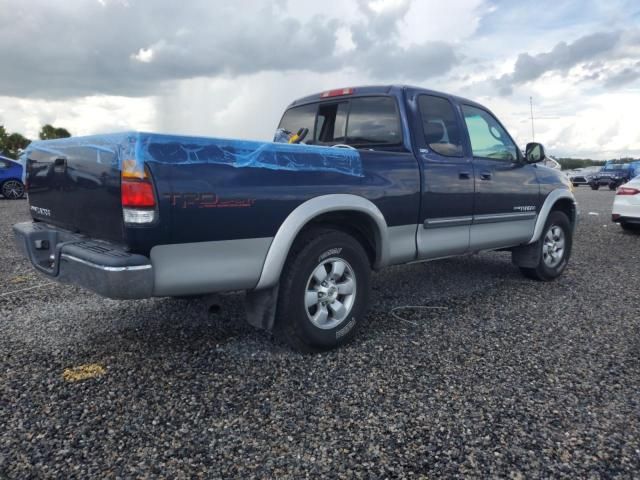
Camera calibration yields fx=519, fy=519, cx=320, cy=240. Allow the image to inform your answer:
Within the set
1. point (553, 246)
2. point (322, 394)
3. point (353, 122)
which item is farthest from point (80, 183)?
point (553, 246)

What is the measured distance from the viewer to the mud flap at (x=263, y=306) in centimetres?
333

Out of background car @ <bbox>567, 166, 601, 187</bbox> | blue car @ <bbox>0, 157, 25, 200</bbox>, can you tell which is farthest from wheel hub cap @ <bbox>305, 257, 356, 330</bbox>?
background car @ <bbox>567, 166, 601, 187</bbox>

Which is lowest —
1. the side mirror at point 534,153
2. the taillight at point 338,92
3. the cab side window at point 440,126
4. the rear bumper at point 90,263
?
the rear bumper at point 90,263

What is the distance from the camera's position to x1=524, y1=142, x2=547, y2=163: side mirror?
5.40 metres

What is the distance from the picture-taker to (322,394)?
9.90 feet

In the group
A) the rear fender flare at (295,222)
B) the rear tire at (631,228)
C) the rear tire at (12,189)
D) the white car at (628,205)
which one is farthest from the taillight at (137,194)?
the rear tire at (12,189)

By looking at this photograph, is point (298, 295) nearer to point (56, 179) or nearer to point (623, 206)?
point (56, 179)

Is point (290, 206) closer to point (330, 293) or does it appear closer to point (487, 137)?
point (330, 293)

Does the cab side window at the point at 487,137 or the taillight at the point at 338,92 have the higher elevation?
the taillight at the point at 338,92

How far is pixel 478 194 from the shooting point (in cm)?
472

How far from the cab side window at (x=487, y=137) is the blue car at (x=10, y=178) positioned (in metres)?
15.0

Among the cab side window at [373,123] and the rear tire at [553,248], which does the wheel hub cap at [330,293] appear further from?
the rear tire at [553,248]

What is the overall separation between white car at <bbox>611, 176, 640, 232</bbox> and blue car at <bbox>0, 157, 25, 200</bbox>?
15.9 metres

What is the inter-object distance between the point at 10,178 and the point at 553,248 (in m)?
15.9
